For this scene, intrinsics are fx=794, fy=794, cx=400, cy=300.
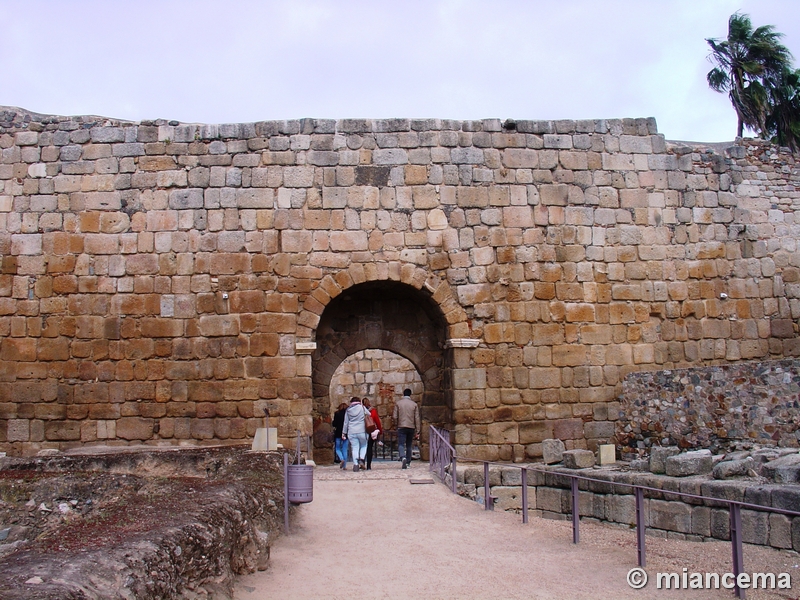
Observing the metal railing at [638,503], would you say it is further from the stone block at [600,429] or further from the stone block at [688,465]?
the stone block at [600,429]

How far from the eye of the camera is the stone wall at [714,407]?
35.0 feet

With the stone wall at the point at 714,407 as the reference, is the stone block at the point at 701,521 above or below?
below

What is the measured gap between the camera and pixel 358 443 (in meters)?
12.6

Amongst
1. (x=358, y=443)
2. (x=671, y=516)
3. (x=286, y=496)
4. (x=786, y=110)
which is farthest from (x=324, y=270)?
(x=786, y=110)

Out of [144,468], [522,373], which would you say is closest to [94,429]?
[144,468]

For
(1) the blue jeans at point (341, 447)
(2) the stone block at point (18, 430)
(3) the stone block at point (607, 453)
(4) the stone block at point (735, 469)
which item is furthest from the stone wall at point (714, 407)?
(2) the stone block at point (18, 430)

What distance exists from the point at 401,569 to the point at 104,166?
9093 mm

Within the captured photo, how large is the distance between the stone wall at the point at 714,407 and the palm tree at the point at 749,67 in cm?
1375

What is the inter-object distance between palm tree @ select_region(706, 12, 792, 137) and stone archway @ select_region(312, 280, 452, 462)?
14.3 metres

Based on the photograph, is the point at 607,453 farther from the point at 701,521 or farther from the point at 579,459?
the point at 701,521

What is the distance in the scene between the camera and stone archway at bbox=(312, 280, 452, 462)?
1400 cm

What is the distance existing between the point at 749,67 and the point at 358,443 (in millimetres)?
17919

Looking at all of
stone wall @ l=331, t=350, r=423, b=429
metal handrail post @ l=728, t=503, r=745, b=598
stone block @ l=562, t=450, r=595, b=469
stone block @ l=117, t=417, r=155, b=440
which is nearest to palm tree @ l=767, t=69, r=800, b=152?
stone wall @ l=331, t=350, r=423, b=429

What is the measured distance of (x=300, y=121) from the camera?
13.3 metres
